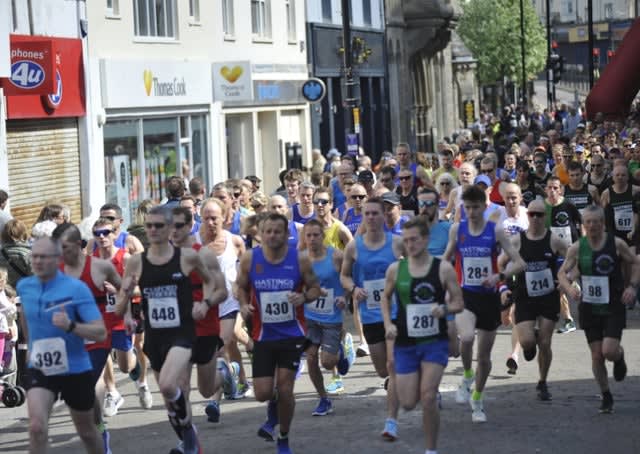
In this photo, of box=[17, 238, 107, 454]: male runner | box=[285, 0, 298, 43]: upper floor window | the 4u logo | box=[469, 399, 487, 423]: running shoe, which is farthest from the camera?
box=[285, 0, 298, 43]: upper floor window

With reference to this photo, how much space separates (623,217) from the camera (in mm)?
18219

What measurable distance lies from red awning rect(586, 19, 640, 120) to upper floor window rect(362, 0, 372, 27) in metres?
32.2

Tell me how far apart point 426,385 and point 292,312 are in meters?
1.23

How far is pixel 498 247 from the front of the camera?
39.5 feet

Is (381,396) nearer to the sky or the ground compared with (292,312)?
nearer to the ground

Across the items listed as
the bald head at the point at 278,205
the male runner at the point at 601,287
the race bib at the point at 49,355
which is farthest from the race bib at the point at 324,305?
the race bib at the point at 49,355

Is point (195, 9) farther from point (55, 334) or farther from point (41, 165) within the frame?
point (55, 334)

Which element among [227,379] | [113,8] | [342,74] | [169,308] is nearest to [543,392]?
[227,379]

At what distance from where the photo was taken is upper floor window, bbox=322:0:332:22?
132 feet

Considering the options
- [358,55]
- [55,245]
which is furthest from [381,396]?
[358,55]

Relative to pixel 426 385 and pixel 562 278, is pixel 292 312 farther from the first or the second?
pixel 562 278

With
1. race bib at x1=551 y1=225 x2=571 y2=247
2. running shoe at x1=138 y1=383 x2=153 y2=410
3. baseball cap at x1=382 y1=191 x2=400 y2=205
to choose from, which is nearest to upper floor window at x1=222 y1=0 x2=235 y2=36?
race bib at x1=551 y1=225 x2=571 y2=247

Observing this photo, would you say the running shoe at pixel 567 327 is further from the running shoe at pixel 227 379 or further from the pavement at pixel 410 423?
the running shoe at pixel 227 379

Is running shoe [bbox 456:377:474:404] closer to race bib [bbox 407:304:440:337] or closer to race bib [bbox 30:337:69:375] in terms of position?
race bib [bbox 407:304:440:337]
